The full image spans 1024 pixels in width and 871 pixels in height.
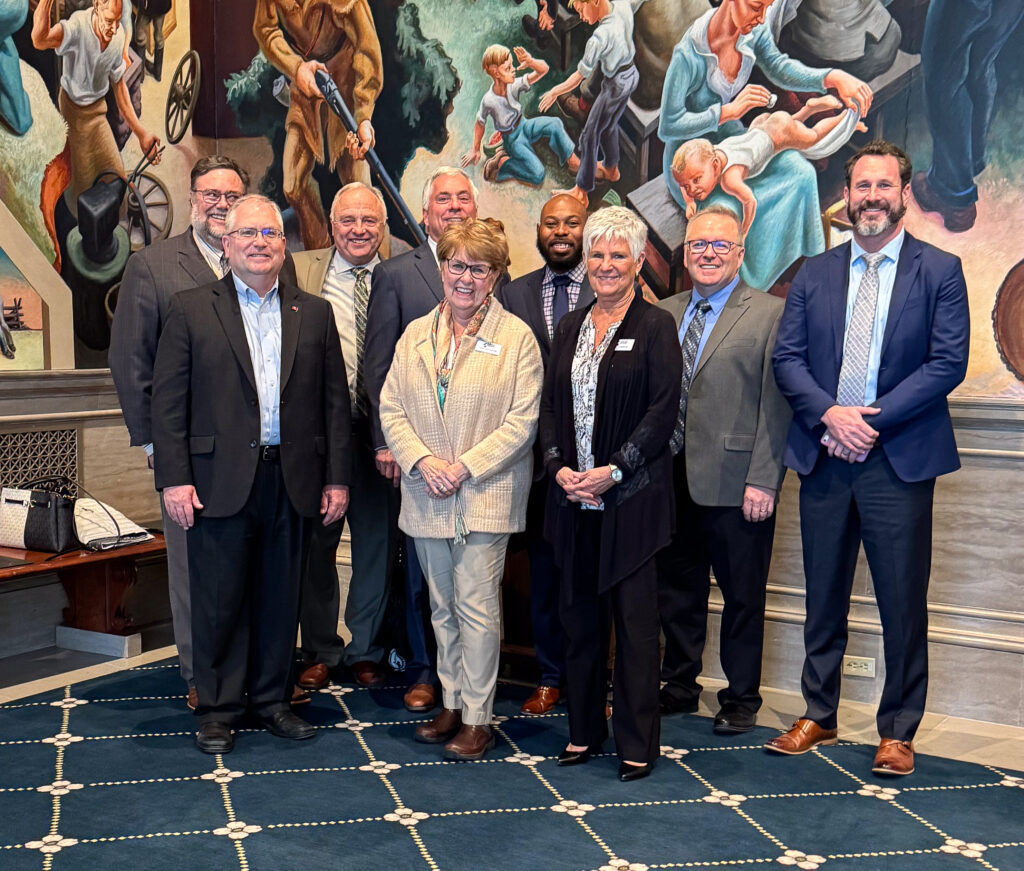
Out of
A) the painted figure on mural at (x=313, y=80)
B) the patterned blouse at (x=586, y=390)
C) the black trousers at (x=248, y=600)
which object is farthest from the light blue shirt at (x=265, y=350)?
the painted figure on mural at (x=313, y=80)

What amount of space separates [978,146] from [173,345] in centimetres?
289

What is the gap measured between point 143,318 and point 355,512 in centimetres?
108

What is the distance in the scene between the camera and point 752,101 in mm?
4770

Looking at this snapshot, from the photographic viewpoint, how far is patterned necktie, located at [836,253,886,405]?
3.87m

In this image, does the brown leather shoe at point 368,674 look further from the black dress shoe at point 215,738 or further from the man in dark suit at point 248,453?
the black dress shoe at point 215,738

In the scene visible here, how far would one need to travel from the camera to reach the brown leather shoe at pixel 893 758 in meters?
3.80

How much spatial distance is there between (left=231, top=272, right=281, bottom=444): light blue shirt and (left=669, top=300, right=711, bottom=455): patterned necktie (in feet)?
4.39

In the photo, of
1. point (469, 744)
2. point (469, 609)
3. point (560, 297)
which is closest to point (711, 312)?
point (560, 297)

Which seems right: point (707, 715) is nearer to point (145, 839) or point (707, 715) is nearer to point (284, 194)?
point (145, 839)

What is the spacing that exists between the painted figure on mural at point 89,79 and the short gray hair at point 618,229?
109 inches

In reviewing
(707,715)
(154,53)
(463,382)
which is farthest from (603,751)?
(154,53)

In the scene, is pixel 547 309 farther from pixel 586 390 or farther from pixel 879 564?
pixel 879 564

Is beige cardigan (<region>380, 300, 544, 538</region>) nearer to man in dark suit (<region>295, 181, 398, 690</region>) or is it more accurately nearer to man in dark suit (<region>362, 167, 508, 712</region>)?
man in dark suit (<region>362, 167, 508, 712</region>)

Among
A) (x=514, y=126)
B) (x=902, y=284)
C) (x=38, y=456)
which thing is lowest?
(x=38, y=456)
